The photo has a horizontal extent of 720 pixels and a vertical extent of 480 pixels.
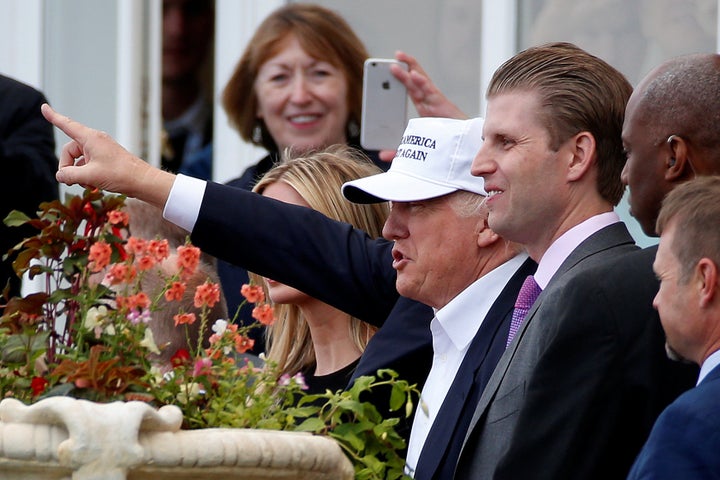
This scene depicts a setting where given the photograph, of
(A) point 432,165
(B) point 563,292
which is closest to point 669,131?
(B) point 563,292

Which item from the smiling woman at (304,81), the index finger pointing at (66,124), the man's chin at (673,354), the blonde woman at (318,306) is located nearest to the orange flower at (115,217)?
the index finger pointing at (66,124)

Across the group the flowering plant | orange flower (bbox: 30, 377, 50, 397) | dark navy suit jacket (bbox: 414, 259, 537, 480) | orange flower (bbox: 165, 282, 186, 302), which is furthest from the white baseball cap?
orange flower (bbox: 30, 377, 50, 397)

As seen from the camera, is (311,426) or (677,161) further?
(677,161)

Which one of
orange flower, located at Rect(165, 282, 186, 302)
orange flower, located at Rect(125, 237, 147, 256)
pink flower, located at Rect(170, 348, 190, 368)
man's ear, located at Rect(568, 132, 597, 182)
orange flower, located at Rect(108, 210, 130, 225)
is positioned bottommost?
pink flower, located at Rect(170, 348, 190, 368)

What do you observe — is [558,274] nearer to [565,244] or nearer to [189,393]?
[565,244]

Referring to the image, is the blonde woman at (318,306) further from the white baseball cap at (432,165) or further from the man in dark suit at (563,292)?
the man in dark suit at (563,292)

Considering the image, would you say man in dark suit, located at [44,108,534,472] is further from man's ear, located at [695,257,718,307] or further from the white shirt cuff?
man's ear, located at [695,257,718,307]

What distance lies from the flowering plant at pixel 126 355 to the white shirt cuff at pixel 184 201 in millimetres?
716

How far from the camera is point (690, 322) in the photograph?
253 cm

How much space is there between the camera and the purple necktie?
3.25 metres

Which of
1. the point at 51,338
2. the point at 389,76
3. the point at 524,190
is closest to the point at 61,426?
the point at 51,338

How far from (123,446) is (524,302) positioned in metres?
1.20

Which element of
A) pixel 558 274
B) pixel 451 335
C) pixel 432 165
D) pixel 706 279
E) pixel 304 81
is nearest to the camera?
pixel 706 279

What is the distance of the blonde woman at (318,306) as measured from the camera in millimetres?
→ 4074
